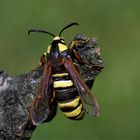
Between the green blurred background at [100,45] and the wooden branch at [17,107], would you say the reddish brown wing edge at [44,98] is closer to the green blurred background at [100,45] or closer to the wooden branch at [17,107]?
the wooden branch at [17,107]

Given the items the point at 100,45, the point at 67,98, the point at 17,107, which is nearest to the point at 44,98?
the point at 67,98

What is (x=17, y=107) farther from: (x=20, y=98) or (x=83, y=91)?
(x=83, y=91)

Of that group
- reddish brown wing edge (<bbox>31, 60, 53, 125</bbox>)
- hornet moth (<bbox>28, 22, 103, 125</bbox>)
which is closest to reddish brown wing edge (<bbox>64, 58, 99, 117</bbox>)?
hornet moth (<bbox>28, 22, 103, 125</bbox>)

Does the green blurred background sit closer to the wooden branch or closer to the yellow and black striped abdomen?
the yellow and black striped abdomen

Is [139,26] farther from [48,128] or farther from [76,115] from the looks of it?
[76,115]

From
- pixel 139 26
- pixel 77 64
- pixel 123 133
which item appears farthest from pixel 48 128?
pixel 77 64
